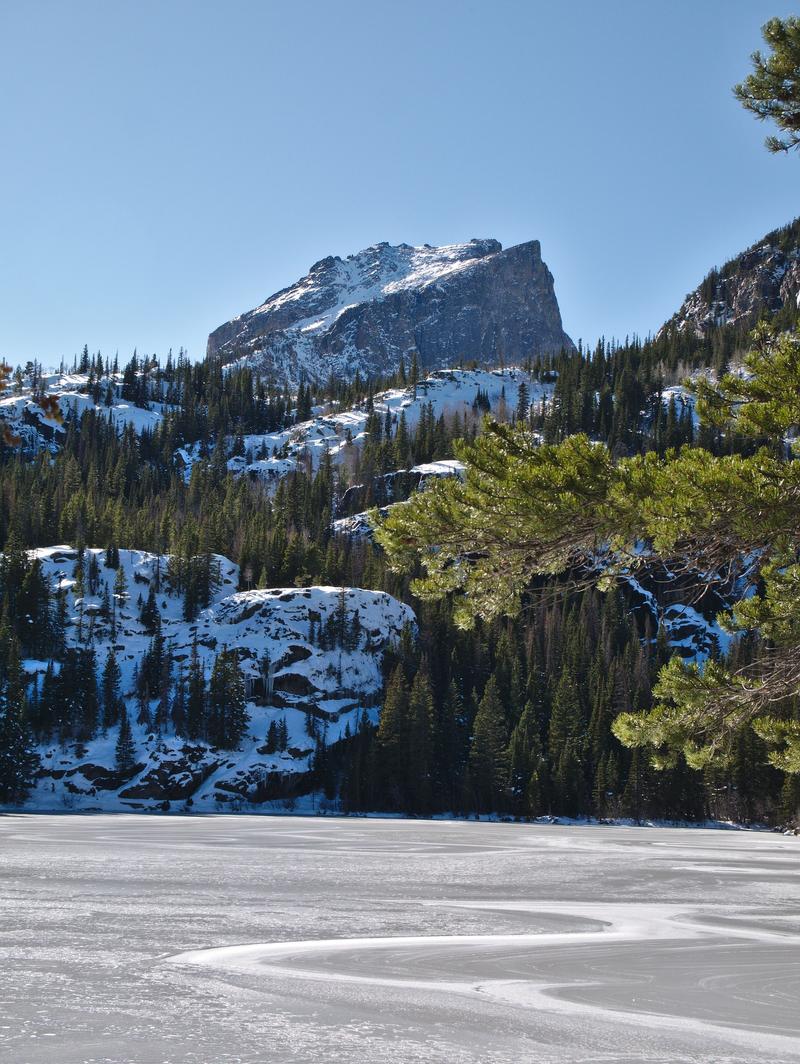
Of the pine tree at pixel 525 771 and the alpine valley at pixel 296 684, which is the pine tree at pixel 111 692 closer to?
the alpine valley at pixel 296 684

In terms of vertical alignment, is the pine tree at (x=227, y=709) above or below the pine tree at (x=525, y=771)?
above

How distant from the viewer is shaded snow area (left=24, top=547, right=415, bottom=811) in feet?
270

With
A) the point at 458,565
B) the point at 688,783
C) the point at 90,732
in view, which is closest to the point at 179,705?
the point at 90,732

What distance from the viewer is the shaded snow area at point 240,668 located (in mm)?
82250

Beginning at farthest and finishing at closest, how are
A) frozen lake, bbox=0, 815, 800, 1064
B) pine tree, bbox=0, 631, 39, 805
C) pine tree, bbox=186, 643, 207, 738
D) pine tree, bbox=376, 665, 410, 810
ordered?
pine tree, bbox=186, 643, 207, 738 → pine tree, bbox=376, 665, 410, 810 → pine tree, bbox=0, 631, 39, 805 → frozen lake, bbox=0, 815, 800, 1064

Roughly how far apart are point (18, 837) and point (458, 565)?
24965mm

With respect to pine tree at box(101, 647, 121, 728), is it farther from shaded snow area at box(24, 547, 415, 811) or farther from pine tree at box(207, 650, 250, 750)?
pine tree at box(207, 650, 250, 750)

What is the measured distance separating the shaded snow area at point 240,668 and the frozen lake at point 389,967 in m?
66.5

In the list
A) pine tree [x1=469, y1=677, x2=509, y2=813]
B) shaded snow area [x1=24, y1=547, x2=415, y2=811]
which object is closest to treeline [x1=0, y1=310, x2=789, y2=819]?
pine tree [x1=469, y1=677, x2=509, y2=813]

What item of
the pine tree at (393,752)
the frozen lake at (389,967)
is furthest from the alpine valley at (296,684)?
the frozen lake at (389,967)

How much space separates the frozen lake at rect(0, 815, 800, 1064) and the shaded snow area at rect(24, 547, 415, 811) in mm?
66488

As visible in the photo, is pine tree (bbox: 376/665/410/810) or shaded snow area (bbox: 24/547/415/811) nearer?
pine tree (bbox: 376/665/410/810)

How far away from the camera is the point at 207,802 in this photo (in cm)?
8131

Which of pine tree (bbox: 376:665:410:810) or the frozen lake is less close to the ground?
the frozen lake
